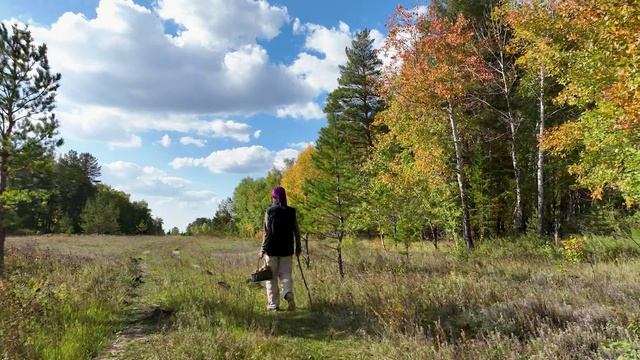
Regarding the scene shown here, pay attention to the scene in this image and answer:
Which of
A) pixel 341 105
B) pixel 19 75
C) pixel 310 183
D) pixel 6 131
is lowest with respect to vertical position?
pixel 310 183

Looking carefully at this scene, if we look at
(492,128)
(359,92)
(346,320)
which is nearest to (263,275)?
(346,320)

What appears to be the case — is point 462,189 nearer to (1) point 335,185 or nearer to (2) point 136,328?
(1) point 335,185

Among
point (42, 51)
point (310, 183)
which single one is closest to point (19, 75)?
point (42, 51)

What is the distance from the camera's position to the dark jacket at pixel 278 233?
833cm

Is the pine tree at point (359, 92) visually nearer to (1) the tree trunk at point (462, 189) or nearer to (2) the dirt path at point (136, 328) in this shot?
(1) the tree trunk at point (462, 189)

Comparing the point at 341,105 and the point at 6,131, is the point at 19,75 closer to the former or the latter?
the point at 6,131

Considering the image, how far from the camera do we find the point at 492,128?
83.7 feet

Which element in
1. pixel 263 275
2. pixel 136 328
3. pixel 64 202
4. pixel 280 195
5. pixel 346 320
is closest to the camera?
pixel 346 320

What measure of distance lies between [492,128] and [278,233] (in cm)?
2061

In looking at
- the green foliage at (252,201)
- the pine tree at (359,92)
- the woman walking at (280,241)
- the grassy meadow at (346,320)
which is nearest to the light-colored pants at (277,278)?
the woman walking at (280,241)

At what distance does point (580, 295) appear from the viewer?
6.48 meters

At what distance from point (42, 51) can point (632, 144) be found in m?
17.0

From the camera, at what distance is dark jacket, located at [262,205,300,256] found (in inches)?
328

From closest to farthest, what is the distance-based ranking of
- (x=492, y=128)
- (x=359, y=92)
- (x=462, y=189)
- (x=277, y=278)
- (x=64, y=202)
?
(x=277, y=278)
(x=462, y=189)
(x=492, y=128)
(x=359, y=92)
(x=64, y=202)
